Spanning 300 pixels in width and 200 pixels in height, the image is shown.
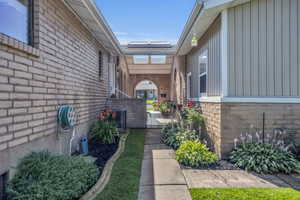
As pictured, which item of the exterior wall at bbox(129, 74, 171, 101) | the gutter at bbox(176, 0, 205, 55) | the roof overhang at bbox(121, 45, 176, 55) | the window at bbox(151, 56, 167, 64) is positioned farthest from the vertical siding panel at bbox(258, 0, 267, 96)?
Answer: the exterior wall at bbox(129, 74, 171, 101)

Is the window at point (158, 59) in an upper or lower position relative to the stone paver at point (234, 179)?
upper

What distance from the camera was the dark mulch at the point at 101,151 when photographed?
394 centimetres

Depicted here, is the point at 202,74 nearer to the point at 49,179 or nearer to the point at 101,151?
the point at 101,151

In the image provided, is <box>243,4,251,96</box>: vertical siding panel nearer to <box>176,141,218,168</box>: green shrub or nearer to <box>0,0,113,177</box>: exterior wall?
<box>176,141,218,168</box>: green shrub

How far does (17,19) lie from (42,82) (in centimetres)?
97

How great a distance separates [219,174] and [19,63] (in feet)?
12.4

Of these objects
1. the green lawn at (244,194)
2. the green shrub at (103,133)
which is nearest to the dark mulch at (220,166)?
the green lawn at (244,194)

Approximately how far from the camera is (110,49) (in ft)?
26.0

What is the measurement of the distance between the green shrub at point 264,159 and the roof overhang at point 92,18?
15.0 ft

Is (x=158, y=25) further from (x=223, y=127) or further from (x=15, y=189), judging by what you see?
(x=15, y=189)

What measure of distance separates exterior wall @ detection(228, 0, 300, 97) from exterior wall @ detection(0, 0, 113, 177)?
367cm

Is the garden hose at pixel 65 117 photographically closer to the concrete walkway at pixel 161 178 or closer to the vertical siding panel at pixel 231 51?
the concrete walkway at pixel 161 178

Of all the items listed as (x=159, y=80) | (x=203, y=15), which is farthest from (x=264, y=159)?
(x=159, y=80)

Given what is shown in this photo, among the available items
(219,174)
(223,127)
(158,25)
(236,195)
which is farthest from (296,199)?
(158,25)
